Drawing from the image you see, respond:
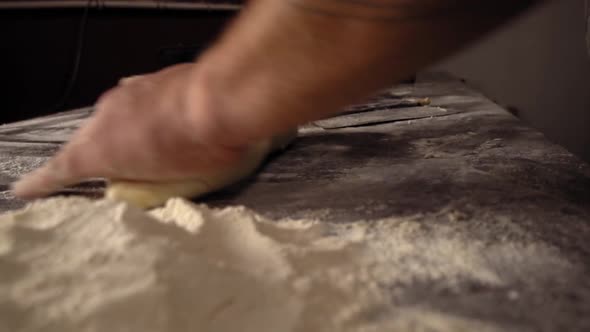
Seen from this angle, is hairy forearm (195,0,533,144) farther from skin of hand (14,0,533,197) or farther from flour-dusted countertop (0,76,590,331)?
flour-dusted countertop (0,76,590,331)

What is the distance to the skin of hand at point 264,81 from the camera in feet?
1.20

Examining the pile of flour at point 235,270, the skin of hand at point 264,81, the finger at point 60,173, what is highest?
the skin of hand at point 264,81

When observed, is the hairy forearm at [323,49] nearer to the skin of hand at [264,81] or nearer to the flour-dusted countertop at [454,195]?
the skin of hand at [264,81]

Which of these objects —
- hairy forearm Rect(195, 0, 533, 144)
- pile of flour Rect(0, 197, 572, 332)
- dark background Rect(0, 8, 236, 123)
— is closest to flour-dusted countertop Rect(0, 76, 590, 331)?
pile of flour Rect(0, 197, 572, 332)

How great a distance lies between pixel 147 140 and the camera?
20.9 inches

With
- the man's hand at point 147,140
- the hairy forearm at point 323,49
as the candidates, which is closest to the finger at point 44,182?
the man's hand at point 147,140

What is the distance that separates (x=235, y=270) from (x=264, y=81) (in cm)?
16

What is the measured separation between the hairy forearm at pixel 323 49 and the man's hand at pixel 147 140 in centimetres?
4

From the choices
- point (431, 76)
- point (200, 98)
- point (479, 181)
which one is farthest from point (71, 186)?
point (431, 76)

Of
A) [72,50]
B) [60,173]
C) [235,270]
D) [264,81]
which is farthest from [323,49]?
[72,50]

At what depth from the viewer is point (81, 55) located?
1.86 m

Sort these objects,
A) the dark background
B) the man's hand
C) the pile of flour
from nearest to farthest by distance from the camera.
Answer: the pile of flour, the man's hand, the dark background

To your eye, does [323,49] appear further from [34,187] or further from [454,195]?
[34,187]

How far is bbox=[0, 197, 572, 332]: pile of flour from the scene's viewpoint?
35cm
